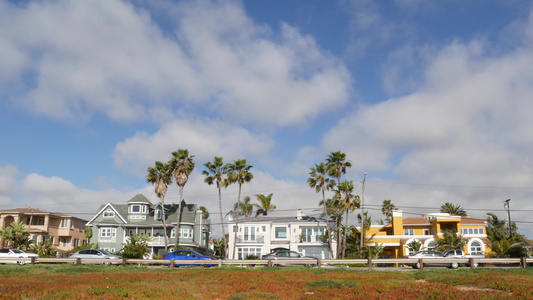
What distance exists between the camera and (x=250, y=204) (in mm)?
93188

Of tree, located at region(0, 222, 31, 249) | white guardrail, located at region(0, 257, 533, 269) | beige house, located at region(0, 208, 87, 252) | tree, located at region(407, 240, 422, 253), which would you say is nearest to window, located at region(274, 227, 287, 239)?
tree, located at region(407, 240, 422, 253)

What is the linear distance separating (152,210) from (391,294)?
214 ft

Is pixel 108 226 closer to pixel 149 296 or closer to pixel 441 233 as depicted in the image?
pixel 441 233

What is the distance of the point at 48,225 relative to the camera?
241 ft

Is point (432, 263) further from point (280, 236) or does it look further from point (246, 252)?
point (246, 252)

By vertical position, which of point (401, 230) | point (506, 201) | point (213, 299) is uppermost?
point (506, 201)

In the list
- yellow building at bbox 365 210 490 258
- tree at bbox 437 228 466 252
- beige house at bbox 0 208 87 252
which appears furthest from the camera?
beige house at bbox 0 208 87 252

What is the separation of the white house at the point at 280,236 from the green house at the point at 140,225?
6.53 m

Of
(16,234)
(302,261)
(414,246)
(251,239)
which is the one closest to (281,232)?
(251,239)

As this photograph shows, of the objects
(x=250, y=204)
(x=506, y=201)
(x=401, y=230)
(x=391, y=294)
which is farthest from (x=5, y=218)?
(x=506, y=201)

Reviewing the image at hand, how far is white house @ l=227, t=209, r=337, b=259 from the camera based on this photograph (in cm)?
6550

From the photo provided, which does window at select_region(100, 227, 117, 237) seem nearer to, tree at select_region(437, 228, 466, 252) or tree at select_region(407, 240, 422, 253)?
tree at select_region(407, 240, 422, 253)

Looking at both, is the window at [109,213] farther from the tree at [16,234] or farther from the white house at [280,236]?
the white house at [280,236]

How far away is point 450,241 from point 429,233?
7.73 m
